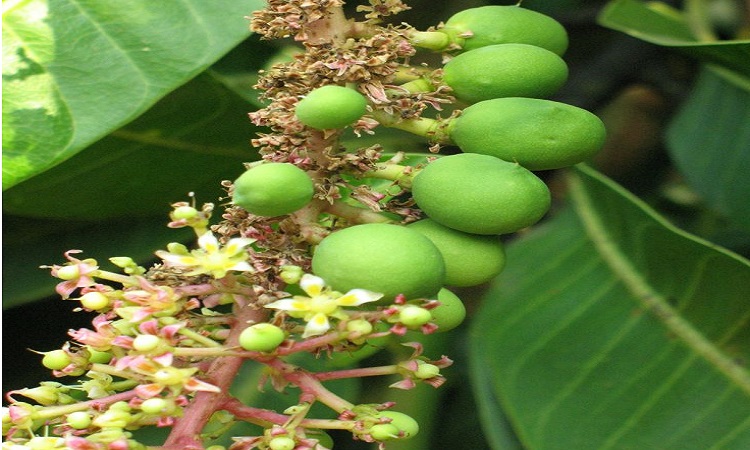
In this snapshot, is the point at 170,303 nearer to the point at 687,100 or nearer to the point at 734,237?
the point at 687,100

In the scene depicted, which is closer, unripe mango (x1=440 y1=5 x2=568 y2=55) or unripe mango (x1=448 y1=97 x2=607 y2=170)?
unripe mango (x1=448 y1=97 x2=607 y2=170)

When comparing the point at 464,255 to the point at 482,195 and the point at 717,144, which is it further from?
the point at 717,144

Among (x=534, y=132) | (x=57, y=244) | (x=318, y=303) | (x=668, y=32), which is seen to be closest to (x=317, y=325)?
(x=318, y=303)

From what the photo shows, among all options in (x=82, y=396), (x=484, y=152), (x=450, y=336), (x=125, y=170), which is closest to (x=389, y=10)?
(x=484, y=152)

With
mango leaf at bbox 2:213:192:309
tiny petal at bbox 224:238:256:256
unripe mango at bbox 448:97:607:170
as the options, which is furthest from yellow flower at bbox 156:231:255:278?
mango leaf at bbox 2:213:192:309

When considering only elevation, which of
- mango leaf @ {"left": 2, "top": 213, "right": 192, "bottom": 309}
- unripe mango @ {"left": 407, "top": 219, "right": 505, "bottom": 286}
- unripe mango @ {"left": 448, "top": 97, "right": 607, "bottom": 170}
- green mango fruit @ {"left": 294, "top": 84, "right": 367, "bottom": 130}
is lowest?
mango leaf @ {"left": 2, "top": 213, "right": 192, "bottom": 309}

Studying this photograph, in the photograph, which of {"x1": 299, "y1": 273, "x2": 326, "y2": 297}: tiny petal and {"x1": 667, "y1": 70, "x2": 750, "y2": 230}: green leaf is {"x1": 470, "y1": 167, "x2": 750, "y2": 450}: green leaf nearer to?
{"x1": 667, "y1": 70, "x2": 750, "y2": 230}: green leaf

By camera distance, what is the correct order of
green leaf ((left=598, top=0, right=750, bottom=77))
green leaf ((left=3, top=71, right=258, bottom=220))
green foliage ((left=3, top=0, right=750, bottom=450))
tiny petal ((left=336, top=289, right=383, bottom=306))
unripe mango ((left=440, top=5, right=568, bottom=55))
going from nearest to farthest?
tiny petal ((left=336, top=289, right=383, bottom=306)), unripe mango ((left=440, top=5, right=568, bottom=55)), green foliage ((left=3, top=0, right=750, bottom=450)), green leaf ((left=598, top=0, right=750, bottom=77)), green leaf ((left=3, top=71, right=258, bottom=220))
